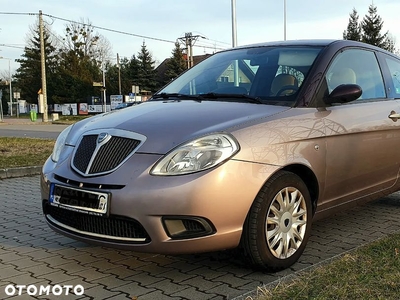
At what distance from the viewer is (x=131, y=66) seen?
7650 centimetres

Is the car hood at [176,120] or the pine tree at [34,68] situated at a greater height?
the pine tree at [34,68]

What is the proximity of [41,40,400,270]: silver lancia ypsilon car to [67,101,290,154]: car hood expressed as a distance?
0.04ft

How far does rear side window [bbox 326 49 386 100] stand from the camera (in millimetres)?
4093

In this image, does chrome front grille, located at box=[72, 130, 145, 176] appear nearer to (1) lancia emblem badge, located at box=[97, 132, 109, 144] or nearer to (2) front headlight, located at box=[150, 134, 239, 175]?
(1) lancia emblem badge, located at box=[97, 132, 109, 144]

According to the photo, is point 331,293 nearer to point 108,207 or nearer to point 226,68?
point 108,207

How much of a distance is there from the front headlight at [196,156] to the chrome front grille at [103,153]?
10.2 inches

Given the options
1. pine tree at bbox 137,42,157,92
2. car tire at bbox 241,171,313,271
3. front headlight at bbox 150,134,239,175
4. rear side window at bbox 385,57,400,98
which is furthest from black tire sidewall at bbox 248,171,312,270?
pine tree at bbox 137,42,157,92

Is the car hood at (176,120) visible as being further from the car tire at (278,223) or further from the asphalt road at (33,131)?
the asphalt road at (33,131)

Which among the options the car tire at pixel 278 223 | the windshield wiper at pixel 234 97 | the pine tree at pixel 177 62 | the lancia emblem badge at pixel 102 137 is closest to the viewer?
the car tire at pixel 278 223

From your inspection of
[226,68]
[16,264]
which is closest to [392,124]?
[226,68]

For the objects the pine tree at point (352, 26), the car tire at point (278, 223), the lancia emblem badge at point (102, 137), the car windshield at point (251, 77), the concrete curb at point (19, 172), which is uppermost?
the pine tree at point (352, 26)

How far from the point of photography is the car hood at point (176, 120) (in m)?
3.13

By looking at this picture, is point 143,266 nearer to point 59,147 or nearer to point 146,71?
point 59,147

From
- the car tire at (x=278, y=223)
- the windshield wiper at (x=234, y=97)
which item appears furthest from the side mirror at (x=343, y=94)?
the car tire at (x=278, y=223)
